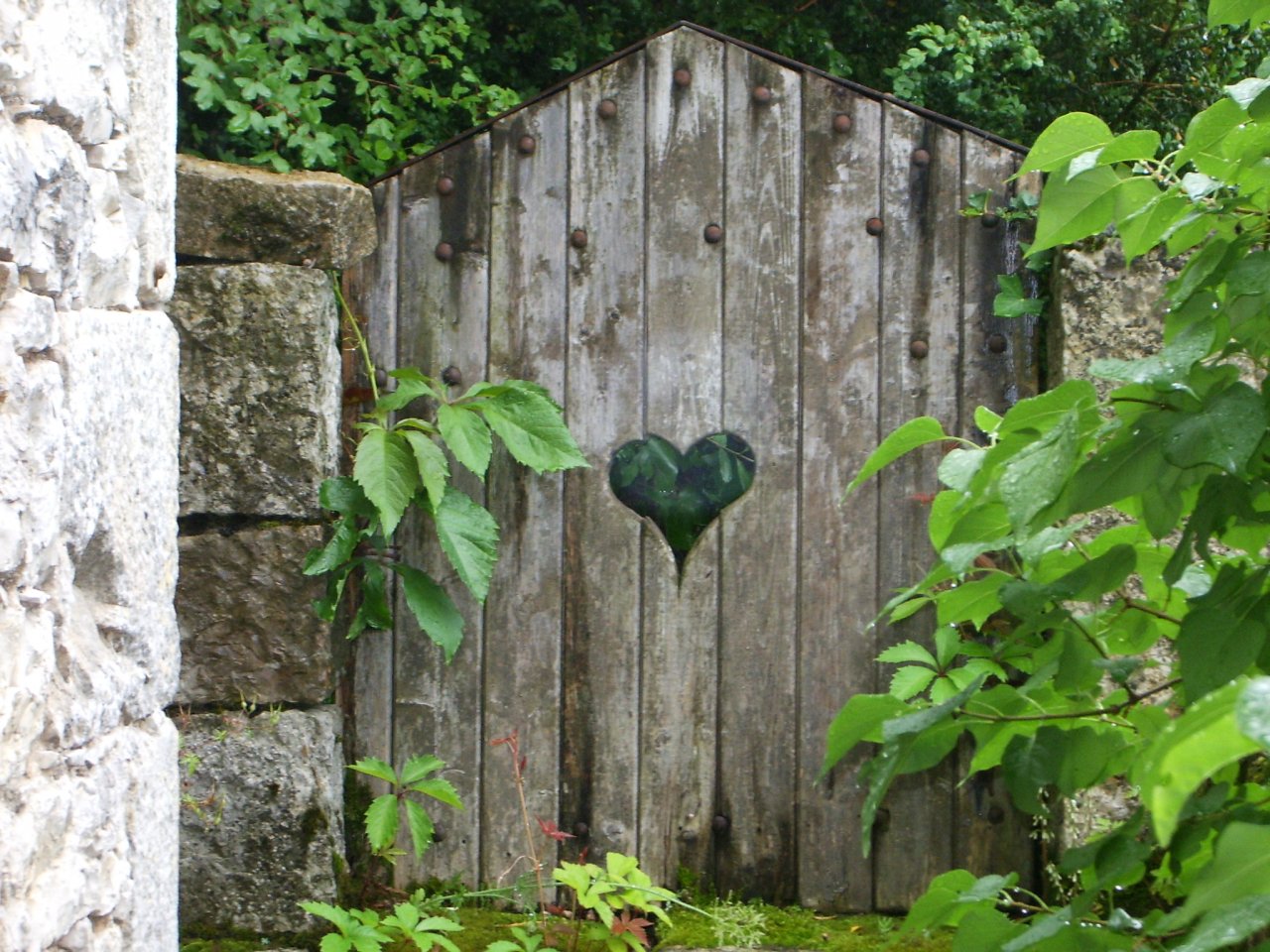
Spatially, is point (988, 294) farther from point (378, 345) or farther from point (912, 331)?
point (378, 345)

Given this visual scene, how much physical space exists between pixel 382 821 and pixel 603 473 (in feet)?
2.79

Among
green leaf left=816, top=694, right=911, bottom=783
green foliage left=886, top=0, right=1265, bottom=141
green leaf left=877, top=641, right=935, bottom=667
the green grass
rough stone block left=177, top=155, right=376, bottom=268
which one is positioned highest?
green foliage left=886, top=0, right=1265, bottom=141

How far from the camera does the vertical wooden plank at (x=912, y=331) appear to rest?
2.75 metres

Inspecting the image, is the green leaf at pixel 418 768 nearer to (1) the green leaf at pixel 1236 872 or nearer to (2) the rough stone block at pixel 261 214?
(2) the rough stone block at pixel 261 214

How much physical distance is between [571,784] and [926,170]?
1545mm

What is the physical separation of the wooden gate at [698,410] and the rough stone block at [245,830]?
0.29 meters

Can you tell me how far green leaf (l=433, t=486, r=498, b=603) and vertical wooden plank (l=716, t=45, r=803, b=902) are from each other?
1.75ft

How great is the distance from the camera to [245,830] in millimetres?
2498

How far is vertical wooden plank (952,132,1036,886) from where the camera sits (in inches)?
108

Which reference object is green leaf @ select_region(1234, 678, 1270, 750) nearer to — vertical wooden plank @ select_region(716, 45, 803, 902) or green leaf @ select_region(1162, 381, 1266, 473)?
green leaf @ select_region(1162, 381, 1266, 473)

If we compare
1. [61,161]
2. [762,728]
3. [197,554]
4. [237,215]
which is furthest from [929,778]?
[61,161]

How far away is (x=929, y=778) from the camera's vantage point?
2748 millimetres

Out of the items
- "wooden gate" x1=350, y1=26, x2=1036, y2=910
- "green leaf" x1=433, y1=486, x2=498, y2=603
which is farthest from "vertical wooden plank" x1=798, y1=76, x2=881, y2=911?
"green leaf" x1=433, y1=486, x2=498, y2=603

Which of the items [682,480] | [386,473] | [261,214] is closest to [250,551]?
[386,473]
